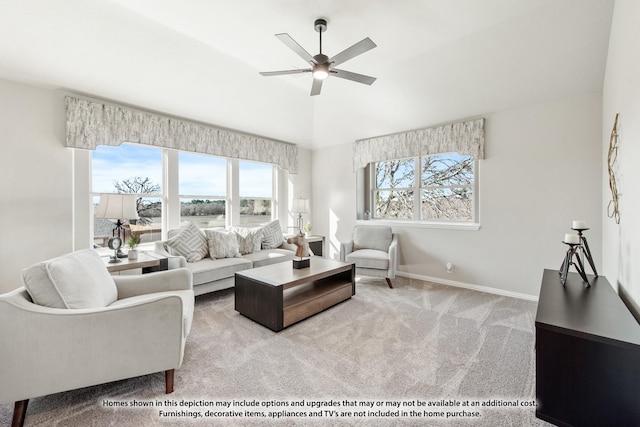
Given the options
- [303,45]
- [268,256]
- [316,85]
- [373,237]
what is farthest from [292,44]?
[373,237]

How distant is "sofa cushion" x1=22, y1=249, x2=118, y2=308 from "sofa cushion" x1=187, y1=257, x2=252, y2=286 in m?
1.23

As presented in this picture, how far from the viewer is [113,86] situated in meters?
3.13

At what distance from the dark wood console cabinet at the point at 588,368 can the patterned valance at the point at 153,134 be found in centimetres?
435

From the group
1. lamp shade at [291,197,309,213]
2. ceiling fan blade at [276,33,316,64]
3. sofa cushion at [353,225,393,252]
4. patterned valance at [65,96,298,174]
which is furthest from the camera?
lamp shade at [291,197,309,213]

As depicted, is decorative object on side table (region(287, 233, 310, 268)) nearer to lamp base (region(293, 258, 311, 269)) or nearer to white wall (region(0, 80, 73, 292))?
lamp base (region(293, 258, 311, 269))

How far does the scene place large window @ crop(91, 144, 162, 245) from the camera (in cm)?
345

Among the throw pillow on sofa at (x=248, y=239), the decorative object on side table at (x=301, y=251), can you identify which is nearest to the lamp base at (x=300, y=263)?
the decorative object on side table at (x=301, y=251)

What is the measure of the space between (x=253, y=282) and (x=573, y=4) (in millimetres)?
3680

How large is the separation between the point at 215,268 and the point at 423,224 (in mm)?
3137

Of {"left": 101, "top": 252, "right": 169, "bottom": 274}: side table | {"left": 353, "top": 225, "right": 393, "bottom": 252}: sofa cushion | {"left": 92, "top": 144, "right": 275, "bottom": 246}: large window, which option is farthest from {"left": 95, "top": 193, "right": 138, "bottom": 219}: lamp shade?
{"left": 353, "top": 225, "right": 393, "bottom": 252}: sofa cushion

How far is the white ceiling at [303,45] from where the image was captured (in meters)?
2.39

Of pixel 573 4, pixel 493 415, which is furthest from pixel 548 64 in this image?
pixel 493 415

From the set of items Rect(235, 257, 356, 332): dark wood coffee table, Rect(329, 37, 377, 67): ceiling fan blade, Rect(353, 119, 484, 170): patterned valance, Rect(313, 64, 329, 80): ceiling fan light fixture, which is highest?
Rect(329, 37, 377, 67): ceiling fan blade

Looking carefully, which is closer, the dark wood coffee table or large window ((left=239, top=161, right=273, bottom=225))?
the dark wood coffee table
